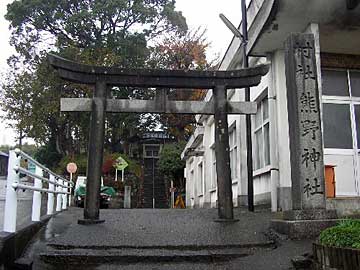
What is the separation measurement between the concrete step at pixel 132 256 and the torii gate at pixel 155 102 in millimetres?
2739

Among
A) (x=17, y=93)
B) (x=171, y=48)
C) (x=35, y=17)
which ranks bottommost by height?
(x=17, y=93)

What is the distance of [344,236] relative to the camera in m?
4.86

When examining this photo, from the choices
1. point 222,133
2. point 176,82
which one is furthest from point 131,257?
point 176,82

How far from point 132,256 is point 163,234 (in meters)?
1.51

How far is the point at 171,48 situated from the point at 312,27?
25813 millimetres

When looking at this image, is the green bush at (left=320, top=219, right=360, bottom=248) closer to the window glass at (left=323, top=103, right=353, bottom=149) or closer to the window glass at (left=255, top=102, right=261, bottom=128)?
the window glass at (left=323, top=103, right=353, bottom=149)

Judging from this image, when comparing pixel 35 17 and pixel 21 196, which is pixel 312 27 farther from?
pixel 35 17

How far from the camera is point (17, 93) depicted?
1304 inches

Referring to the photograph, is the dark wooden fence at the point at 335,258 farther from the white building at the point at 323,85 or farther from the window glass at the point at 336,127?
the window glass at the point at 336,127

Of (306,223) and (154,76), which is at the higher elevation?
(154,76)

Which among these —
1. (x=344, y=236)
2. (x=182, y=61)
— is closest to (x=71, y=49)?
(x=182, y=61)

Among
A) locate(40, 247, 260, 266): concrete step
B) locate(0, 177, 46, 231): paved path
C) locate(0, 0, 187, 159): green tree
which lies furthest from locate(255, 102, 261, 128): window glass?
locate(0, 0, 187, 159): green tree

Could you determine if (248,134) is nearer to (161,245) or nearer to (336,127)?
(336,127)

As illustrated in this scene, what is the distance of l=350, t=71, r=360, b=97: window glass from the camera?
10477mm
